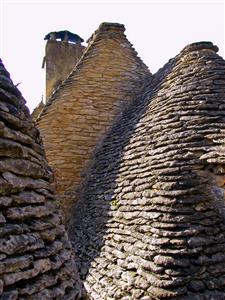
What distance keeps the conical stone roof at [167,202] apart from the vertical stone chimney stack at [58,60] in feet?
31.3

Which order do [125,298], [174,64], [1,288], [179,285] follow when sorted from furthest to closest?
[174,64] → [125,298] → [179,285] → [1,288]

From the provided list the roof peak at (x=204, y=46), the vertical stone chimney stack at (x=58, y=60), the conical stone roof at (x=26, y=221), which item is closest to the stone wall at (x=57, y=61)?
the vertical stone chimney stack at (x=58, y=60)

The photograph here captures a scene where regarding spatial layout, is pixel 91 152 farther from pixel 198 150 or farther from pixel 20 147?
pixel 20 147

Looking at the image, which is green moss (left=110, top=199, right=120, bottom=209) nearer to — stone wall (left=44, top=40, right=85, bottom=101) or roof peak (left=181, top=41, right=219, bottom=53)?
roof peak (left=181, top=41, right=219, bottom=53)

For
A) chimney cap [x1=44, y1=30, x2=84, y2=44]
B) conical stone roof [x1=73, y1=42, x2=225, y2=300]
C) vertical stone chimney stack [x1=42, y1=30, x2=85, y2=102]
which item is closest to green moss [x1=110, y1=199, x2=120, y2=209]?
conical stone roof [x1=73, y1=42, x2=225, y2=300]

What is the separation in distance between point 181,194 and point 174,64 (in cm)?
453

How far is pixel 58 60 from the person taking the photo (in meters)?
17.8

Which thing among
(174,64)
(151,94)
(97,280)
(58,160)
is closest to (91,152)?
(58,160)

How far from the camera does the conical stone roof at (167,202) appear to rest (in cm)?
495

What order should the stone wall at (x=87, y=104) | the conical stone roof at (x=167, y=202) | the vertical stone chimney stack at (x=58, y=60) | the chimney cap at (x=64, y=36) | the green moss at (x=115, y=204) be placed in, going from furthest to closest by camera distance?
the chimney cap at (x=64, y=36)
the vertical stone chimney stack at (x=58, y=60)
the stone wall at (x=87, y=104)
the green moss at (x=115, y=204)
the conical stone roof at (x=167, y=202)

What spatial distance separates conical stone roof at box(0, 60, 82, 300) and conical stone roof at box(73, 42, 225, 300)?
188 cm

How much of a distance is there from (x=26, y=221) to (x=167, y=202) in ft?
9.59

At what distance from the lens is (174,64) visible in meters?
9.20

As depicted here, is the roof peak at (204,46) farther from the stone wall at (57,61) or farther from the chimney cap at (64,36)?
the chimney cap at (64,36)
